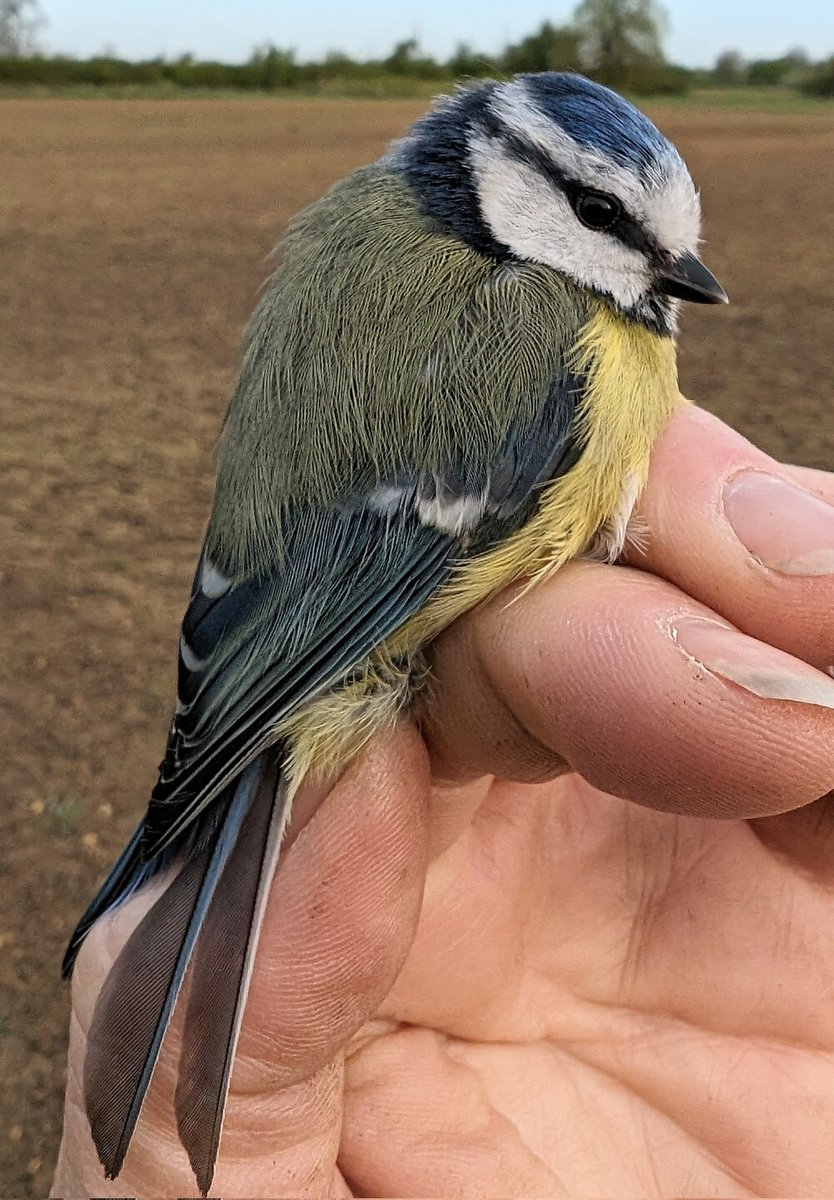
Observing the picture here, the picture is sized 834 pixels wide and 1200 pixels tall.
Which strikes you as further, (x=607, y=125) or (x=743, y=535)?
(x=607, y=125)

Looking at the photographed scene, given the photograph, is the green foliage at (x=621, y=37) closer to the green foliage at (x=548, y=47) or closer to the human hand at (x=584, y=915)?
the green foliage at (x=548, y=47)

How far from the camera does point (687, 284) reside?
1.03 meters

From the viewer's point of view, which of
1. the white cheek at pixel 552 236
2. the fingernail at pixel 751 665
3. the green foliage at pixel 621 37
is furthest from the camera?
the green foliage at pixel 621 37

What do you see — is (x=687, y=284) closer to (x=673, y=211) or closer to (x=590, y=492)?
(x=673, y=211)

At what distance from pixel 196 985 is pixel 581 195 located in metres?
0.82

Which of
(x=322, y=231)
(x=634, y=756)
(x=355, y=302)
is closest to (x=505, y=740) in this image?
(x=634, y=756)

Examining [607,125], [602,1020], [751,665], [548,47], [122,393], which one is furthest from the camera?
[548,47]

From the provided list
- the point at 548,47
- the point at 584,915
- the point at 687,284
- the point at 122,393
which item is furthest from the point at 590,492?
the point at 548,47

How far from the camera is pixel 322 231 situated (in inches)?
39.7

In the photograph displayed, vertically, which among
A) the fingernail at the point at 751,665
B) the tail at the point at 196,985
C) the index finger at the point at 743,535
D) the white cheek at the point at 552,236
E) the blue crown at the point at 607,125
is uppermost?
the blue crown at the point at 607,125

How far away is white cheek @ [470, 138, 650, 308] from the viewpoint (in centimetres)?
99

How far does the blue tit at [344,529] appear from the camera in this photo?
870 millimetres

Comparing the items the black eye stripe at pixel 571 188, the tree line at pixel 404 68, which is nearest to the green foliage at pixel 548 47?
the tree line at pixel 404 68

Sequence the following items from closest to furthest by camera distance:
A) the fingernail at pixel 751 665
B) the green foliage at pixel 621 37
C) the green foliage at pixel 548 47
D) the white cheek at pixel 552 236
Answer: the fingernail at pixel 751 665 < the white cheek at pixel 552 236 < the green foliage at pixel 548 47 < the green foliage at pixel 621 37
